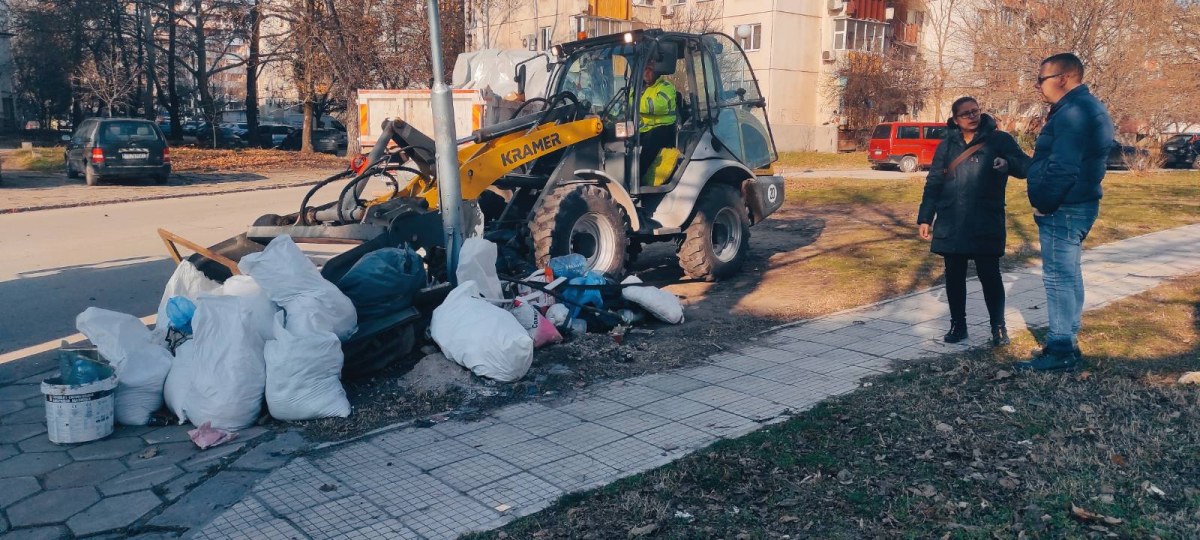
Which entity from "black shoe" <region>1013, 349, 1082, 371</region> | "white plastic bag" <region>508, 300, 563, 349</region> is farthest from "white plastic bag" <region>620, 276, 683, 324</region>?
"black shoe" <region>1013, 349, 1082, 371</region>

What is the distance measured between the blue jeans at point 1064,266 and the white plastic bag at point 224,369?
4.90 metres

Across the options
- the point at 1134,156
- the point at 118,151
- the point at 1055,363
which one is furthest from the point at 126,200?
the point at 1134,156

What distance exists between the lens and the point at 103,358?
5.33 metres

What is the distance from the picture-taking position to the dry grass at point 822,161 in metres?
32.4

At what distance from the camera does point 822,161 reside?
115 feet

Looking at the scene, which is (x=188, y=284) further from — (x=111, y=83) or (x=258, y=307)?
(x=111, y=83)

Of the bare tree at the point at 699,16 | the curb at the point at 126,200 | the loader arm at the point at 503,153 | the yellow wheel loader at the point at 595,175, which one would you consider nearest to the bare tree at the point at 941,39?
the bare tree at the point at 699,16

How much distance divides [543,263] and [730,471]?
4079 millimetres

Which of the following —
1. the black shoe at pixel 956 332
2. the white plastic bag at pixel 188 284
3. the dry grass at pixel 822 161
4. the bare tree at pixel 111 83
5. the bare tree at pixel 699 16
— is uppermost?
the bare tree at pixel 699 16

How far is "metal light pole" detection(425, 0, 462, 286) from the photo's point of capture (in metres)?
6.70

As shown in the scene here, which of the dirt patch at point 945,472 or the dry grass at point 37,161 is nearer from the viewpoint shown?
the dirt patch at point 945,472

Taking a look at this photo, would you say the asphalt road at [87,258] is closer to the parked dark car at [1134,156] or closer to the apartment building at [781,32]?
the parked dark car at [1134,156]

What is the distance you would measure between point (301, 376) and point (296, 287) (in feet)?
1.95

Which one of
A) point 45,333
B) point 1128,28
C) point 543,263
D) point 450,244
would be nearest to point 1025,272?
point 543,263
